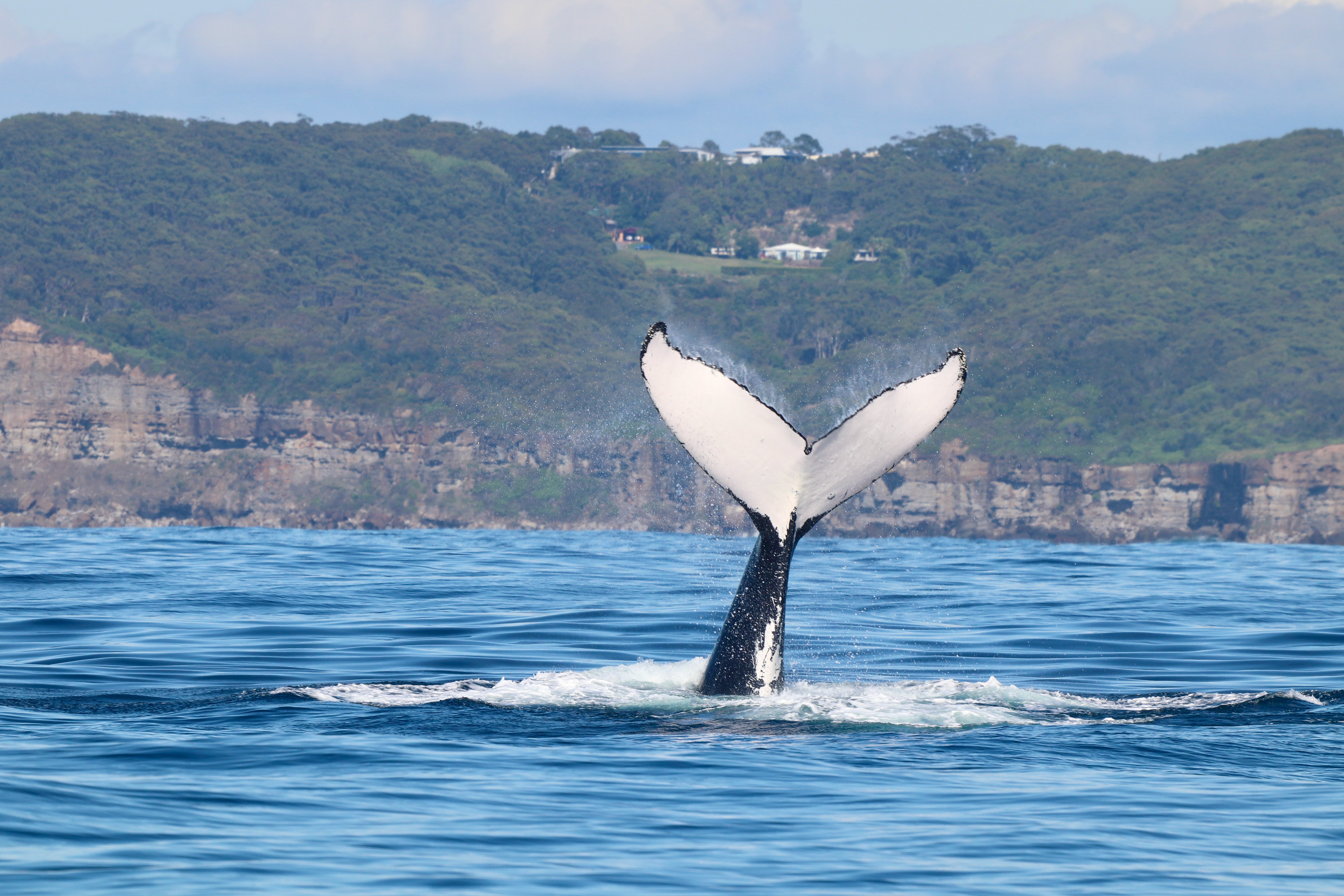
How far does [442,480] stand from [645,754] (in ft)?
296

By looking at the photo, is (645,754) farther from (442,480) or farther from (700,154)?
(700,154)

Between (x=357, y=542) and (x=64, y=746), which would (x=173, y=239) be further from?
(x=64, y=746)

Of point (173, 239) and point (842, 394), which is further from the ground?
point (173, 239)

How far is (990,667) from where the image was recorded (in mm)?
14938

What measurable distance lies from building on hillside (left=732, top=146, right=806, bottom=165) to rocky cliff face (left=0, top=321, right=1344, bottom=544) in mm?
82732

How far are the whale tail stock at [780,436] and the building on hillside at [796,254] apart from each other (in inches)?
5465

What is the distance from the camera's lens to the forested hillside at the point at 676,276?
10256cm

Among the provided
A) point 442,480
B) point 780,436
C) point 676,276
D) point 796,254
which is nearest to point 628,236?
point 796,254

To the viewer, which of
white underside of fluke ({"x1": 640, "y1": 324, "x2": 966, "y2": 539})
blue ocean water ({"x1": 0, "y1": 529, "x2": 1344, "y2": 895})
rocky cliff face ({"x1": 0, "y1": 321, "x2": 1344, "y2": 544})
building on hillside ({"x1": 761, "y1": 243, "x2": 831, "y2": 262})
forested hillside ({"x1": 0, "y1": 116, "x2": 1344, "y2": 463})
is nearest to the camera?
blue ocean water ({"x1": 0, "y1": 529, "x2": 1344, "y2": 895})

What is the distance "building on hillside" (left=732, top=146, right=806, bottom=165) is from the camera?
17662cm

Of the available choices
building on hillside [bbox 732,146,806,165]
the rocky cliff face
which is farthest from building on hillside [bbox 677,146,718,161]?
the rocky cliff face

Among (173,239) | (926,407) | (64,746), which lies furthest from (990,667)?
(173,239)

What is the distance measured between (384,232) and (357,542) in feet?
309

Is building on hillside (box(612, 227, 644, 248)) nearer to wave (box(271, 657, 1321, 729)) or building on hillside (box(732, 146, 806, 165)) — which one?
building on hillside (box(732, 146, 806, 165))
